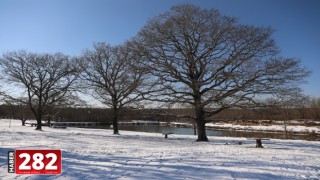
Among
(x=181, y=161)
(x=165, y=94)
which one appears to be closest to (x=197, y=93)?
(x=165, y=94)

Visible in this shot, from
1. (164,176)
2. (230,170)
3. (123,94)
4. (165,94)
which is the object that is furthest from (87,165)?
(123,94)

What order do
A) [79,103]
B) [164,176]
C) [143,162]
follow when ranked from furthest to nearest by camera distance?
[79,103] < [143,162] < [164,176]

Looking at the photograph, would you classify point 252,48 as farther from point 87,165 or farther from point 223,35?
point 87,165

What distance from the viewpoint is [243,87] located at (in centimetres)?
1917

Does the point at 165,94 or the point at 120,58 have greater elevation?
the point at 120,58

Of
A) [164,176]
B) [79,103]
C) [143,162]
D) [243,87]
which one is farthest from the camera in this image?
[79,103]

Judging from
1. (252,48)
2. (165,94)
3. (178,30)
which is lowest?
(165,94)

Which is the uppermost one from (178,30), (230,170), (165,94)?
(178,30)

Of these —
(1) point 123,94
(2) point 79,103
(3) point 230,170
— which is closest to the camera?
(3) point 230,170

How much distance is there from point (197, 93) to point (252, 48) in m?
4.88

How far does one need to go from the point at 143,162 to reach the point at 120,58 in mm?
21792

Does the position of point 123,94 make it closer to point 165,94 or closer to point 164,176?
point 165,94

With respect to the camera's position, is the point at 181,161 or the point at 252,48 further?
the point at 252,48

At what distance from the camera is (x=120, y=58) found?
29703mm
